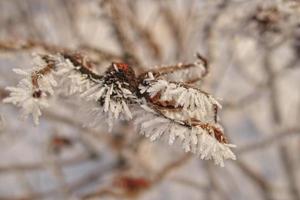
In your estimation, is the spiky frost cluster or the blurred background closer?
the spiky frost cluster

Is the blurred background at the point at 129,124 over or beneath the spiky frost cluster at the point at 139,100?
over

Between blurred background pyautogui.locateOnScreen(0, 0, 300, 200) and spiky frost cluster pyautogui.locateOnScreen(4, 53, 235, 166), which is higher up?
blurred background pyautogui.locateOnScreen(0, 0, 300, 200)

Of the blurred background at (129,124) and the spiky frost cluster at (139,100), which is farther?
the blurred background at (129,124)

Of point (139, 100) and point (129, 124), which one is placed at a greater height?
point (129, 124)
